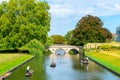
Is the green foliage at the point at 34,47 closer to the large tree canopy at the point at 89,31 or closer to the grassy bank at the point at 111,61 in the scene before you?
the grassy bank at the point at 111,61

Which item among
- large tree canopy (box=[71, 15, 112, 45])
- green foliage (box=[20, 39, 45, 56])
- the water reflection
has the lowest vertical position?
the water reflection

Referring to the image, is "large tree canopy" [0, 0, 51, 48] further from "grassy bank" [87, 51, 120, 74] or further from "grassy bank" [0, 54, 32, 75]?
"grassy bank" [0, 54, 32, 75]

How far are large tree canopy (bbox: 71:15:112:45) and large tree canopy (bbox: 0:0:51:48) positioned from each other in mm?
31331

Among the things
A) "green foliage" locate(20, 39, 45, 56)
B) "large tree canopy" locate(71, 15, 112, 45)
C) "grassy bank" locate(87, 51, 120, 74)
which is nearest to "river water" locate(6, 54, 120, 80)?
"grassy bank" locate(87, 51, 120, 74)

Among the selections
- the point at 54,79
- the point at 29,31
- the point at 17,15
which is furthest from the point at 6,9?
the point at 54,79

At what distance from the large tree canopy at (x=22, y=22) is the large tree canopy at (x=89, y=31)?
3133 centimetres

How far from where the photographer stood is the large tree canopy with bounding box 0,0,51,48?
314 feet

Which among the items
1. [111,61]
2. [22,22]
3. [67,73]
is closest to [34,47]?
[22,22]

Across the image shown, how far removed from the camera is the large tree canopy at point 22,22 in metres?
95.7

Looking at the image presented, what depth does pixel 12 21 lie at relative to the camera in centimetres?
9794

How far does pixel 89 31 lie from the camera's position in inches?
5054

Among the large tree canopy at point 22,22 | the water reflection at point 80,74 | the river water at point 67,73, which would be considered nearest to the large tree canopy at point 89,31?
the large tree canopy at point 22,22

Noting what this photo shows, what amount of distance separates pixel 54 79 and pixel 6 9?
60.7 m

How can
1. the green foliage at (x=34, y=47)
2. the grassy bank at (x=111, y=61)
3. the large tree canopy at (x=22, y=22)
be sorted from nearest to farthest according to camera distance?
the grassy bank at (x=111, y=61) → the green foliage at (x=34, y=47) → the large tree canopy at (x=22, y=22)
